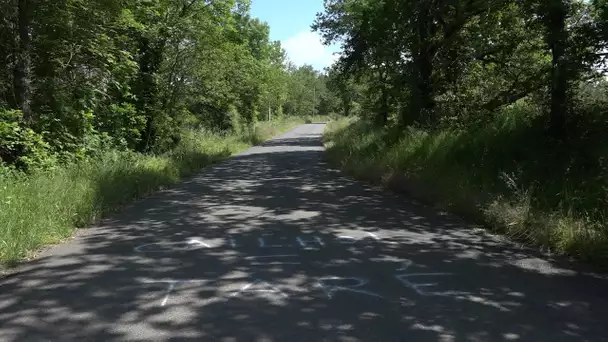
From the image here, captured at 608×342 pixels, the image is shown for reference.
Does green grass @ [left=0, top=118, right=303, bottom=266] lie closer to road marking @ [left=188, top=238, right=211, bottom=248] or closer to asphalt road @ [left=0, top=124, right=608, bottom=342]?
asphalt road @ [left=0, top=124, right=608, bottom=342]

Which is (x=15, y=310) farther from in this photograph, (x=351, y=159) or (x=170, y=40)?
(x=170, y=40)

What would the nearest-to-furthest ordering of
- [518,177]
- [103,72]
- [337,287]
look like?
[337,287] < [518,177] < [103,72]

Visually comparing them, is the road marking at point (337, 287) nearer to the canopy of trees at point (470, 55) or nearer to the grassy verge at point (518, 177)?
the grassy verge at point (518, 177)

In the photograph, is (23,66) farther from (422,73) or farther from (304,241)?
(422,73)

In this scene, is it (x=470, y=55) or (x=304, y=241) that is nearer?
(x=304, y=241)

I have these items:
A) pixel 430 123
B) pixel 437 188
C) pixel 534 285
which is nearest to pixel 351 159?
pixel 430 123

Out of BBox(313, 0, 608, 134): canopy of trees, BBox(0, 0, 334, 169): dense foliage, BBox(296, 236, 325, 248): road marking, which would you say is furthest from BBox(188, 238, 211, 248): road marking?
BBox(313, 0, 608, 134): canopy of trees

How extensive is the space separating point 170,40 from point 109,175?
32.2 feet

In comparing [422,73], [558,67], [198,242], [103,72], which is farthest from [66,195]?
[422,73]

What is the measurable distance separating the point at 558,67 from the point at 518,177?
2.23 m

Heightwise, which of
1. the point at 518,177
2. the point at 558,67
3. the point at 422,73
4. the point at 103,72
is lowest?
the point at 518,177

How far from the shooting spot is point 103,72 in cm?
1273

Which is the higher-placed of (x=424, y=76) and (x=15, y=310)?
(x=424, y=76)

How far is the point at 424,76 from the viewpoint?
15953 millimetres
